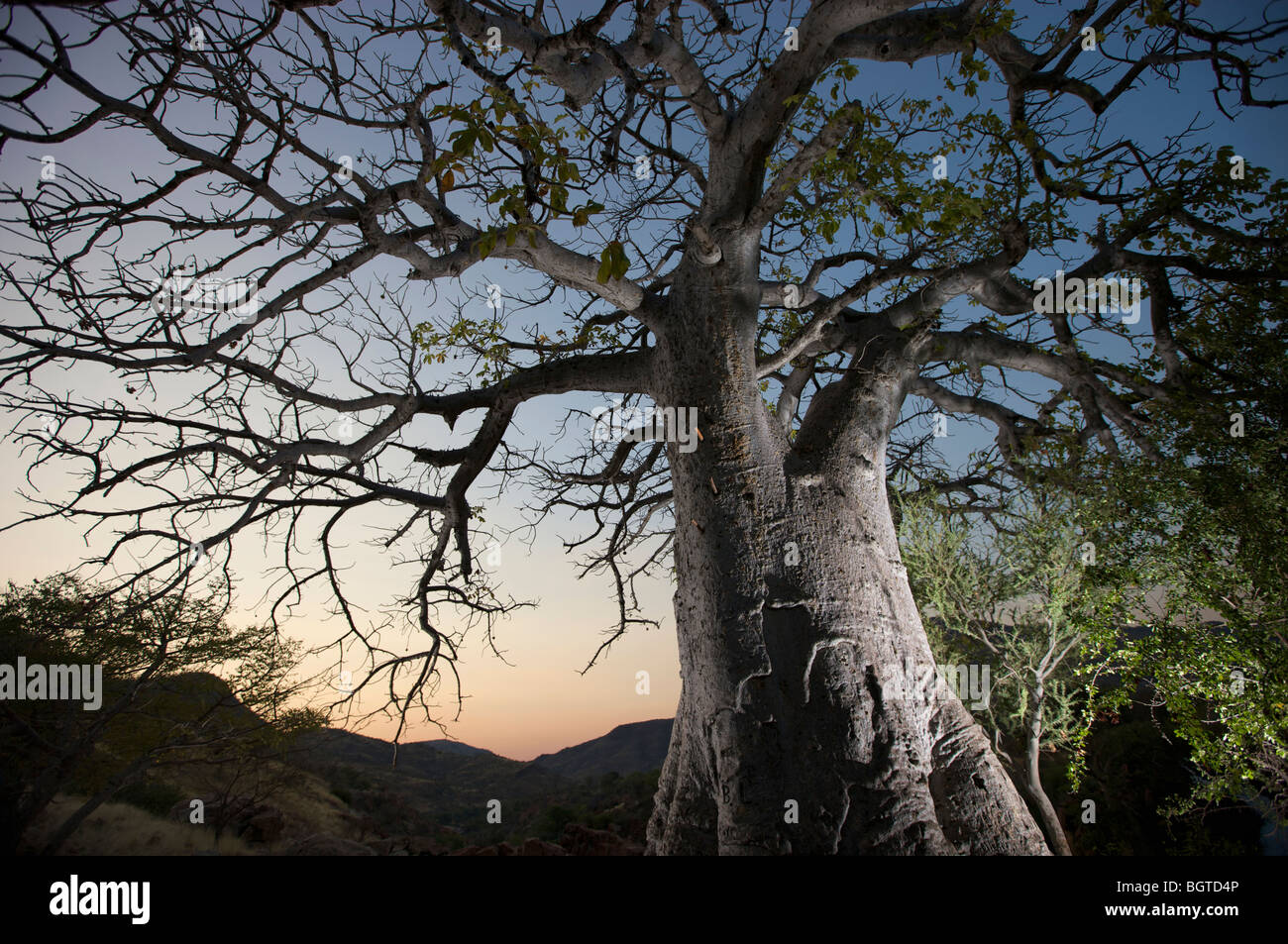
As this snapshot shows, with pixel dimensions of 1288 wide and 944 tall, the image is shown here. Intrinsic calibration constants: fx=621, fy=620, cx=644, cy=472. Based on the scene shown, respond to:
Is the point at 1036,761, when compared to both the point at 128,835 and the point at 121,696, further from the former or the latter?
the point at 128,835

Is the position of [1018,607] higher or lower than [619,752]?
higher

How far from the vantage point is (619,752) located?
19.9m

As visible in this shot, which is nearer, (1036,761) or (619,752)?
(1036,761)

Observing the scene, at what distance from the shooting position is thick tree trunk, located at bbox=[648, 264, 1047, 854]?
9.22 ft

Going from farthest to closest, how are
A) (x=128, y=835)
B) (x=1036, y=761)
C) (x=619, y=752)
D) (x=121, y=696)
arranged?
(x=619, y=752)
(x=128, y=835)
(x=1036, y=761)
(x=121, y=696)

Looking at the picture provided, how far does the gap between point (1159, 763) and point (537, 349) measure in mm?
10119

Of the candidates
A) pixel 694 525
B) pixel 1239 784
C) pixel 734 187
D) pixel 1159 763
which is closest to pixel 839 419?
pixel 694 525

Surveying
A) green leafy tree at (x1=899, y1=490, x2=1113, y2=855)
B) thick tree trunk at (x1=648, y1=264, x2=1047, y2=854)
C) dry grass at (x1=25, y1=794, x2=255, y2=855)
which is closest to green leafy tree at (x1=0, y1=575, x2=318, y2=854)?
dry grass at (x1=25, y1=794, x2=255, y2=855)

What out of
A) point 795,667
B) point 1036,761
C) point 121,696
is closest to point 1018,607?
point 1036,761

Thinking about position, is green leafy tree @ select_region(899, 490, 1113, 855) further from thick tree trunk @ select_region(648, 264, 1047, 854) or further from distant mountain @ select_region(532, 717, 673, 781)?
distant mountain @ select_region(532, 717, 673, 781)

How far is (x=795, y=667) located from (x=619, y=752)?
61.4ft

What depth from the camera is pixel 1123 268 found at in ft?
16.8
